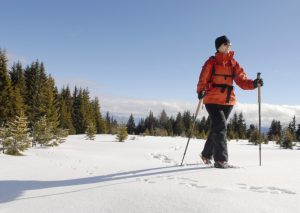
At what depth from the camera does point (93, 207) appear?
350cm

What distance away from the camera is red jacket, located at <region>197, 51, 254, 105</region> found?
6566 millimetres

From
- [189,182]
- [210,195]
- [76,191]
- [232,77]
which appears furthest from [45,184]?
[232,77]

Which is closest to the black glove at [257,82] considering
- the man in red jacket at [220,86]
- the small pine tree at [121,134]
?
the man in red jacket at [220,86]

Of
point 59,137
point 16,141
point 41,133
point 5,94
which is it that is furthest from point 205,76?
point 5,94

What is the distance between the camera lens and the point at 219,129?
648 cm

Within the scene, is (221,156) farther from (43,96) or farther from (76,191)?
(43,96)

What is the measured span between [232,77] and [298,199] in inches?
140

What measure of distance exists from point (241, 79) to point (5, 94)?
30.4 meters

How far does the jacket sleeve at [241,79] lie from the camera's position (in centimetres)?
677

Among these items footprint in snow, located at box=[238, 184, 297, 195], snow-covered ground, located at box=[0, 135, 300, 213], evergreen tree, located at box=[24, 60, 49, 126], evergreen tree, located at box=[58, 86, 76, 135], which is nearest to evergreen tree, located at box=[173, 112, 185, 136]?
evergreen tree, located at box=[58, 86, 76, 135]

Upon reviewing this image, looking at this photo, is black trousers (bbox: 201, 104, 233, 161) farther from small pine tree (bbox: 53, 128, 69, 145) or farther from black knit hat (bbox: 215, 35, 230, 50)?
small pine tree (bbox: 53, 128, 69, 145)

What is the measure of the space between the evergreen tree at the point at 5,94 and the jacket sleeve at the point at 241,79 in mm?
29750

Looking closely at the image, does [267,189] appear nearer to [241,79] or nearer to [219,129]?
[219,129]

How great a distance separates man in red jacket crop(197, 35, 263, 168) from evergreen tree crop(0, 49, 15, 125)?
96.7ft
